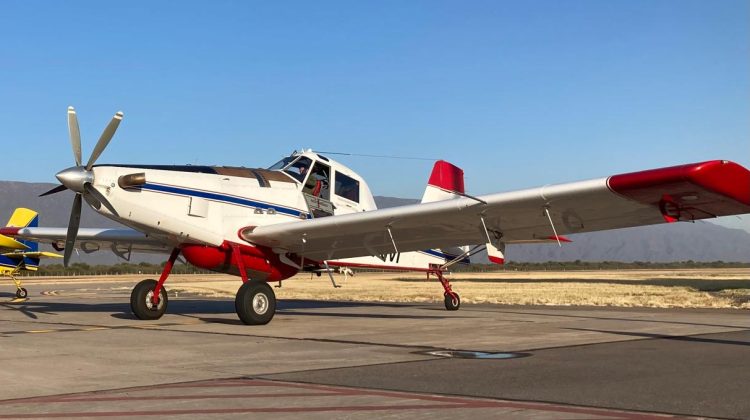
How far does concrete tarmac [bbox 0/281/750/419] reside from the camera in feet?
20.4

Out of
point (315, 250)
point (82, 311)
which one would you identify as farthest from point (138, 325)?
point (82, 311)

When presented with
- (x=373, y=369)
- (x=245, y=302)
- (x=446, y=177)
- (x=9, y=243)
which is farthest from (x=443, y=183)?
(x=9, y=243)

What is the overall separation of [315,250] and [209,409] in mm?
10625

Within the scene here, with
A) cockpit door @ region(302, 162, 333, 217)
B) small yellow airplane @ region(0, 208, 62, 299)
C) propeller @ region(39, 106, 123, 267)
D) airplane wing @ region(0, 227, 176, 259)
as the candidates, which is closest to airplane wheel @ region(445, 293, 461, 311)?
cockpit door @ region(302, 162, 333, 217)

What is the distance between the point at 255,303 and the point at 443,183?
773 cm

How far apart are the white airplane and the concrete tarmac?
1541mm

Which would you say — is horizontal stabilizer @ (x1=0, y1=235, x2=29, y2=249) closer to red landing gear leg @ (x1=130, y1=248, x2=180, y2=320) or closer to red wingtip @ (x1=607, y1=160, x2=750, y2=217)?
red landing gear leg @ (x1=130, y1=248, x2=180, y2=320)

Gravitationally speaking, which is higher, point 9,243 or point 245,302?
point 9,243

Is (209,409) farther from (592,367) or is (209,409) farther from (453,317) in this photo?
(453,317)

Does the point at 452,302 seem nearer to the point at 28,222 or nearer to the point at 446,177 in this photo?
the point at 446,177

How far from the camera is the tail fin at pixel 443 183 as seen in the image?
20625mm

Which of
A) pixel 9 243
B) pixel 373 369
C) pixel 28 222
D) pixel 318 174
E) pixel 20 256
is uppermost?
pixel 318 174

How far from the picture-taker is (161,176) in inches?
582

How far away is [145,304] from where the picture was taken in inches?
637
